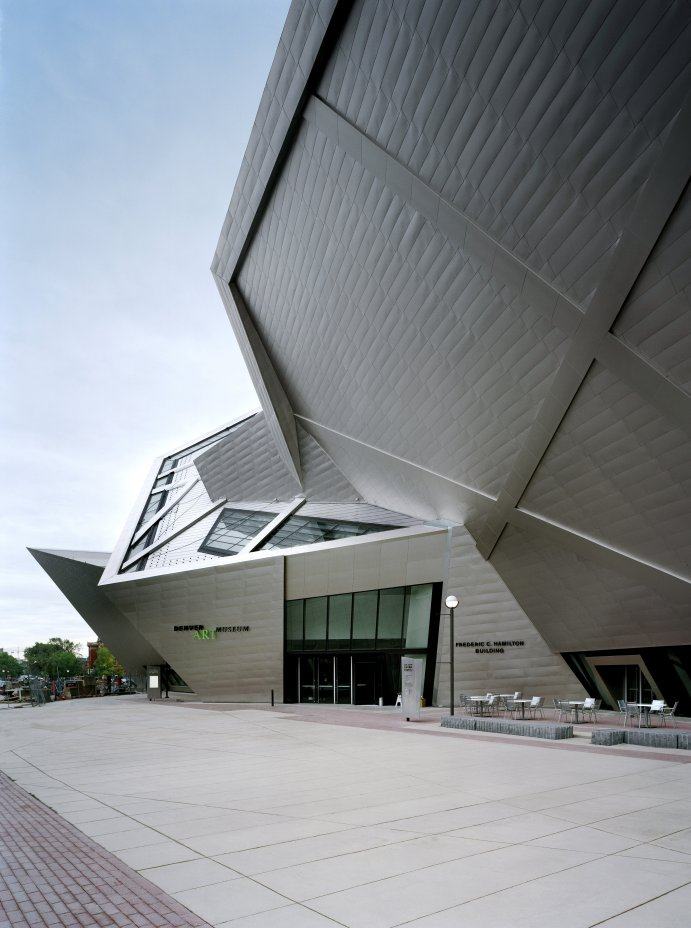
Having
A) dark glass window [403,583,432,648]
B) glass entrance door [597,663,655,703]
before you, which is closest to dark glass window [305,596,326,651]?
dark glass window [403,583,432,648]

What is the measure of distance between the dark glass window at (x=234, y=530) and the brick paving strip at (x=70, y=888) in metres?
26.9

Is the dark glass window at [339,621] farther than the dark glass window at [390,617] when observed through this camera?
Yes

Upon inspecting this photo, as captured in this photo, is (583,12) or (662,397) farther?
(662,397)

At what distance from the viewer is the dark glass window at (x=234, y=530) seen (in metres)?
35.7

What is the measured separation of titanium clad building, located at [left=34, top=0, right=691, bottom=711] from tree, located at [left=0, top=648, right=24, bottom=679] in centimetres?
15766

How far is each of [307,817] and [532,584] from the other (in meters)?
17.0

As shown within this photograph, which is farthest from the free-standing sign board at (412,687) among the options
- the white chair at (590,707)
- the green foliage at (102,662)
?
the green foliage at (102,662)

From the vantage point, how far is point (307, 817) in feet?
28.0

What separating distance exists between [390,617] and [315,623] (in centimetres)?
378

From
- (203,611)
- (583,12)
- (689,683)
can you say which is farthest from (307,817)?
(203,611)

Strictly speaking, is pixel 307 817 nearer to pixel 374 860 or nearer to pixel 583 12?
pixel 374 860

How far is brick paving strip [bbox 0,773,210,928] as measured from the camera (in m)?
5.25

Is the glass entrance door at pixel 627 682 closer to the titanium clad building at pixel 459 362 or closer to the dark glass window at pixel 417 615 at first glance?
the titanium clad building at pixel 459 362

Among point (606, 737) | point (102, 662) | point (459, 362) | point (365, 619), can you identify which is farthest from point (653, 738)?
point (102, 662)
